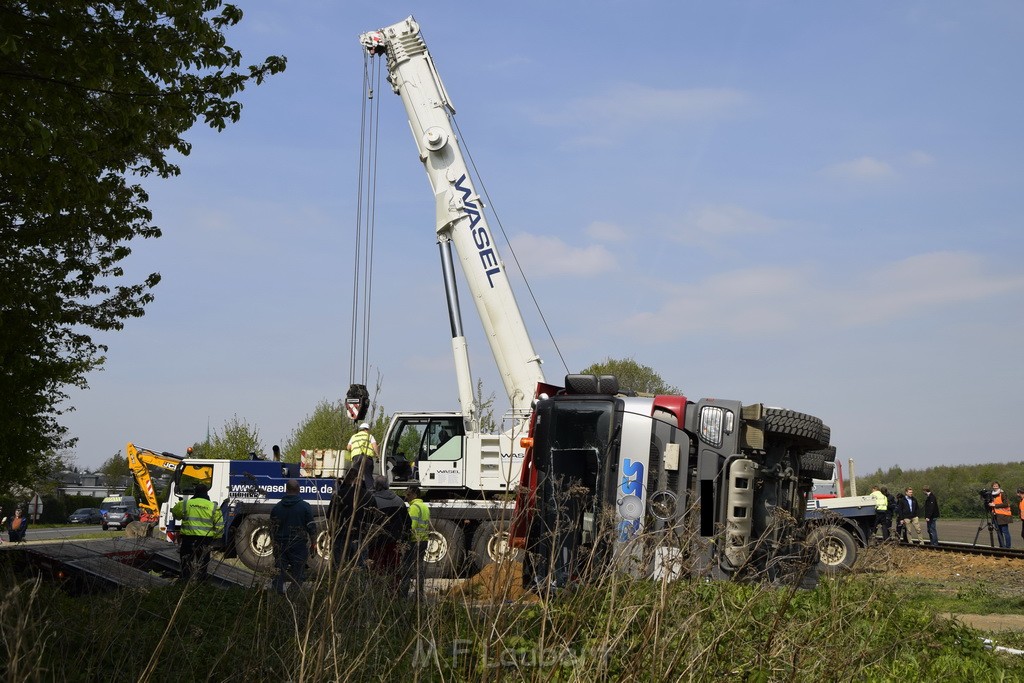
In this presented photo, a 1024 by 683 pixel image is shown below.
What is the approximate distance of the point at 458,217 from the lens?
1645 centimetres

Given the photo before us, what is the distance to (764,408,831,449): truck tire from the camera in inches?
389

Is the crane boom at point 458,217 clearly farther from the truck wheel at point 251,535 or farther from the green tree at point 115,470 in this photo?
the green tree at point 115,470

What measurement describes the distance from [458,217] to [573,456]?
734 centimetres

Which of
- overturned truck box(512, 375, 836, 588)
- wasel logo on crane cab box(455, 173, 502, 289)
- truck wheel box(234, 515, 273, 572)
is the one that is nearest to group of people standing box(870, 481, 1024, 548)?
wasel logo on crane cab box(455, 173, 502, 289)

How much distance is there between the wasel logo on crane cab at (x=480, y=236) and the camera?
16219mm

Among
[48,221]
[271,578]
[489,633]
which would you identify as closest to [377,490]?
[271,578]

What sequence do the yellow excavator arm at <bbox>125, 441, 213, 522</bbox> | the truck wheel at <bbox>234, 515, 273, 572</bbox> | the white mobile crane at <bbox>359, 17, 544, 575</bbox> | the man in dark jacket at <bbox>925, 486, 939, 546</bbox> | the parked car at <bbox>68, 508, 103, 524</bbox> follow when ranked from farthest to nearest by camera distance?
the parked car at <bbox>68, 508, 103, 524</bbox> → the man in dark jacket at <bbox>925, 486, 939, 546</bbox> → the yellow excavator arm at <bbox>125, 441, 213, 522</bbox> → the white mobile crane at <bbox>359, 17, 544, 575</bbox> → the truck wheel at <bbox>234, 515, 273, 572</bbox>

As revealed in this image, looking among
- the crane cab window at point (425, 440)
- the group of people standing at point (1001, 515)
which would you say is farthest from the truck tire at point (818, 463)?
the group of people standing at point (1001, 515)

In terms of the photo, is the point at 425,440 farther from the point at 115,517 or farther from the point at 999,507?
the point at 115,517

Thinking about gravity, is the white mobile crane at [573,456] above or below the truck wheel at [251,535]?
above

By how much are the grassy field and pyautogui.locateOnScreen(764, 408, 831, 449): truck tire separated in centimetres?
403

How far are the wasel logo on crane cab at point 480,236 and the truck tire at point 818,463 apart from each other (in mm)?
6439

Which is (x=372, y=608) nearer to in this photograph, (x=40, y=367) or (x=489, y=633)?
(x=489, y=633)

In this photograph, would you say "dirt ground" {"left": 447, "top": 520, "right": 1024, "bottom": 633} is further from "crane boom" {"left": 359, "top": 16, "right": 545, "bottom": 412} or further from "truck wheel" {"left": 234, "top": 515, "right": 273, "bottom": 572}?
"truck wheel" {"left": 234, "top": 515, "right": 273, "bottom": 572}
